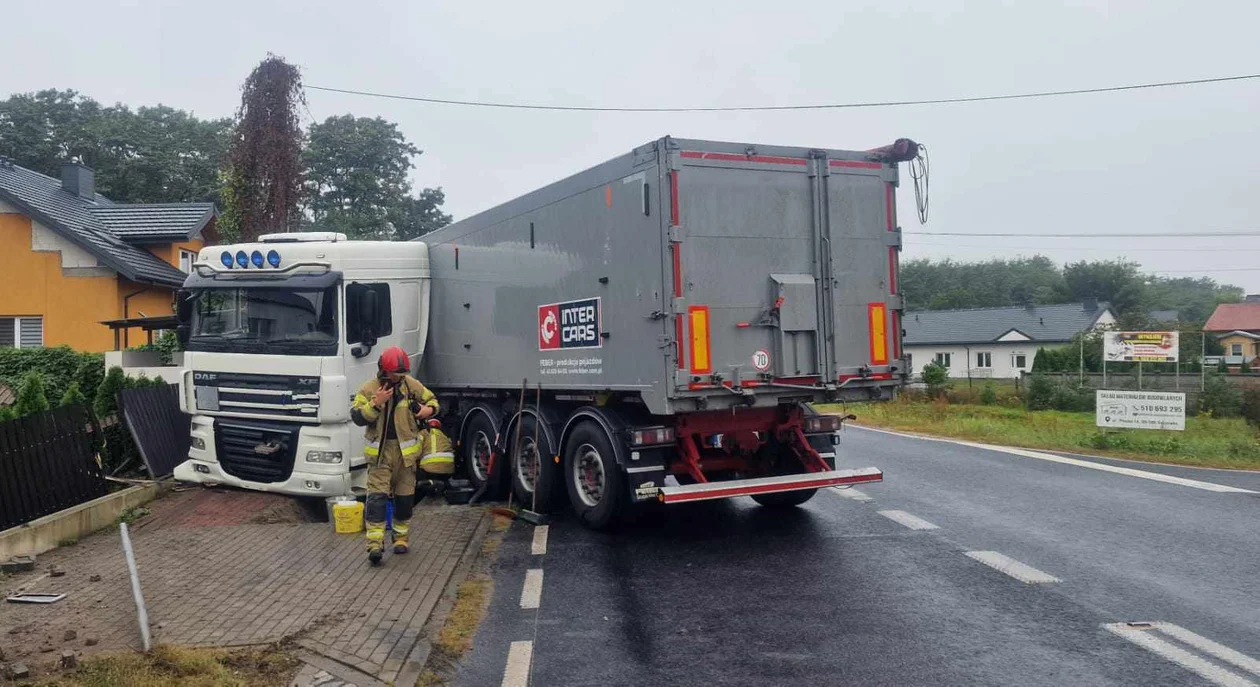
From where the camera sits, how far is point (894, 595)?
670cm

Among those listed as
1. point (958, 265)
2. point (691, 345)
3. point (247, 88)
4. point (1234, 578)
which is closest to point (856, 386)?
point (691, 345)

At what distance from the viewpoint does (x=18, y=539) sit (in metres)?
8.05

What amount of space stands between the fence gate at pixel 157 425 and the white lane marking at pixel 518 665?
7.52 m

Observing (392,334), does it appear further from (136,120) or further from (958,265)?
(958,265)

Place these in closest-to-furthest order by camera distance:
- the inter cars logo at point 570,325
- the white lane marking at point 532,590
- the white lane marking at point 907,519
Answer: the white lane marking at point 532,590 → the inter cars logo at point 570,325 → the white lane marking at point 907,519

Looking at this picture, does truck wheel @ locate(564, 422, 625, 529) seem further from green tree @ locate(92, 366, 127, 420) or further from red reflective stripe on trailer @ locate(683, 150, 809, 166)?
green tree @ locate(92, 366, 127, 420)

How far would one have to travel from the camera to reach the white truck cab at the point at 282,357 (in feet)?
33.5

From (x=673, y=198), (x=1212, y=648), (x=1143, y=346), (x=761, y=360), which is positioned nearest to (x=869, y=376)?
(x=761, y=360)

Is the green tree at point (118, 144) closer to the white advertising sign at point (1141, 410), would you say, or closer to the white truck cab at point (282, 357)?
the white truck cab at point (282, 357)

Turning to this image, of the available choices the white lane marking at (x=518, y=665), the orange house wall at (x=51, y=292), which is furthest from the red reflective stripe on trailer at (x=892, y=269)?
the orange house wall at (x=51, y=292)

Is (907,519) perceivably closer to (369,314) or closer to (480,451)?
(480,451)

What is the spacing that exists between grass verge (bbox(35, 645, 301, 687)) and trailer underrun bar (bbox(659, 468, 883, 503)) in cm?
361

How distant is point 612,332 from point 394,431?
6.61 feet

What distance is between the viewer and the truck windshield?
10.4m
